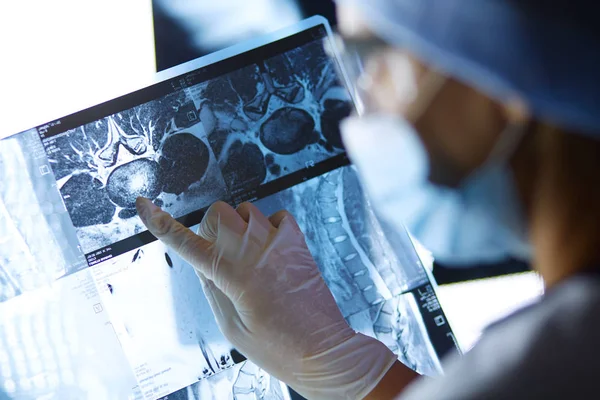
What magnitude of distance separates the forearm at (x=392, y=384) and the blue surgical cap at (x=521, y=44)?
740mm

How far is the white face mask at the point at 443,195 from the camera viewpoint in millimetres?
796

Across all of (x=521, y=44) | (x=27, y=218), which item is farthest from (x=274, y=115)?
(x=521, y=44)

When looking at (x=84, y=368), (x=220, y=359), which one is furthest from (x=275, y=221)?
(x=84, y=368)

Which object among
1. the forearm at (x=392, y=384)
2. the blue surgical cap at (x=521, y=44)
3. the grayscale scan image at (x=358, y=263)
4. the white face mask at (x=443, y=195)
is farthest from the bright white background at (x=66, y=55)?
the forearm at (x=392, y=384)

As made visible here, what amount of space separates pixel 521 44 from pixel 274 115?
766 millimetres

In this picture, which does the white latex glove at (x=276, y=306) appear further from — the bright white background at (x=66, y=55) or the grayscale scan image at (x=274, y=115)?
the bright white background at (x=66, y=55)

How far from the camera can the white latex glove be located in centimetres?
120

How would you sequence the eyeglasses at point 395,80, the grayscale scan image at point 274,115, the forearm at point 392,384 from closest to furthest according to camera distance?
the eyeglasses at point 395,80 < the forearm at point 392,384 < the grayscale scan image at point 274,115

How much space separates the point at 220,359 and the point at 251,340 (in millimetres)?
139

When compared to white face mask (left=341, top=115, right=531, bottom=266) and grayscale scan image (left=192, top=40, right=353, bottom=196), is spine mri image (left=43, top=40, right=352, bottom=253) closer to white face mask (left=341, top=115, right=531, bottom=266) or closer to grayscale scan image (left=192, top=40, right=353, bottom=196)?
grayscale scan image (left=192, top=40, right=353, bottom=196)

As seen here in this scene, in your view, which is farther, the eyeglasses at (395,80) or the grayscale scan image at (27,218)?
the grayscale scan image at (27,218)

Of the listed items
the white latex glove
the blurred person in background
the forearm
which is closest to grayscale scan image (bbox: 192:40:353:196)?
the white latex glove

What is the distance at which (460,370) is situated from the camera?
0.77 meters

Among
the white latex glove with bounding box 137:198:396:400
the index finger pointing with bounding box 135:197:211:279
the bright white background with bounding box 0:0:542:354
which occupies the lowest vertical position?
the white latex glove with bounding box 137:198:396:400
